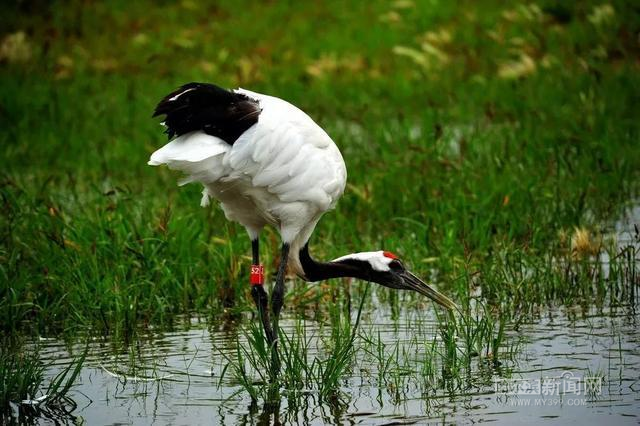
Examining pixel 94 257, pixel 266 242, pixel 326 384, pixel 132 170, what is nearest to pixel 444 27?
pixel 132 170

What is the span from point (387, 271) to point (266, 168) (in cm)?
108

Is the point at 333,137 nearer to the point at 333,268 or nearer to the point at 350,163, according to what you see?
the point at 350,163

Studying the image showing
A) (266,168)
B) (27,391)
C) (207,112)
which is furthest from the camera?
(266,168)

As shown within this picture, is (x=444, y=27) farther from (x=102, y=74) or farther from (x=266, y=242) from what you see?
(x=266, y=242)

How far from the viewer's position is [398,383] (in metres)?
5.82

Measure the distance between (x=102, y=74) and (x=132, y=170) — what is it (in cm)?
513

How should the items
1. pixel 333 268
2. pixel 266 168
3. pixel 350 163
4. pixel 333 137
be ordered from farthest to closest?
1. pixel 333 137
2. pixel 350 163
3. pixel 333 268
4. pixel 266 168

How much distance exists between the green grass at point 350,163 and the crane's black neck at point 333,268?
0.31m

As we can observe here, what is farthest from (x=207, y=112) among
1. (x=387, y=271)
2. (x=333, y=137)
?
(x=333, y=137)

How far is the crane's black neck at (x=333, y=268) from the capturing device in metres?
7.27

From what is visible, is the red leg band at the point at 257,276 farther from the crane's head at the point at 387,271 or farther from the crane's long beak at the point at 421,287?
the crane's long beak at the point at 421,287

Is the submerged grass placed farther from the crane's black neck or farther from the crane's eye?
the crane's eye

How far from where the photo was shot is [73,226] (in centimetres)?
844

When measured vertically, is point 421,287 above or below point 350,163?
below
